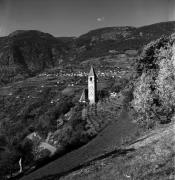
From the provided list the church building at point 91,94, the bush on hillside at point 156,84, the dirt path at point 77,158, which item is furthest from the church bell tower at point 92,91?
the bush on hillside at point 156,84

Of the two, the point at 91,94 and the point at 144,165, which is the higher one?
the point at 144,165

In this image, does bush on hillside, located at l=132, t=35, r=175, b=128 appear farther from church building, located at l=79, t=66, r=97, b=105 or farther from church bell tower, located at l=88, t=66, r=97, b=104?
Result: church building, located at l=79, t=66, r=97, b=105

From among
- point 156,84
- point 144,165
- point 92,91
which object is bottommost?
point 92,91

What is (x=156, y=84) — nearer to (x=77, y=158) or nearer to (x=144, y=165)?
(x=144, y=165)

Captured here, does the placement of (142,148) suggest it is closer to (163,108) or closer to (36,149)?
(163,108)

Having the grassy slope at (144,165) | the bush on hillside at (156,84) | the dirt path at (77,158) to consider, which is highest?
the bush on hillside at (156,84)

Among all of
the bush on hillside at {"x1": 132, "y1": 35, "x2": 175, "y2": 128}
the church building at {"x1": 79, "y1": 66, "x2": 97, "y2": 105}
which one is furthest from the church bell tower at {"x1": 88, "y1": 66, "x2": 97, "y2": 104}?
the bush on hillside at {"x1": 132, "y1": 35, "x2": 175, "y2": 128}

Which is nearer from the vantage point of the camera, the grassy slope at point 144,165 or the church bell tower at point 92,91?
the grassy slope at point 144,165

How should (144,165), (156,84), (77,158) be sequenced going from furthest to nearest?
1. (77,158)
2. (156,84)
3. (144,165)

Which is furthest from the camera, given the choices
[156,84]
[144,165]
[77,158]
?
[77,158]

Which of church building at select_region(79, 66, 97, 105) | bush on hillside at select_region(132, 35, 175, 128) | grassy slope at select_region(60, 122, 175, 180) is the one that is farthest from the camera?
church building at select_region(79, 66, 97, 105)

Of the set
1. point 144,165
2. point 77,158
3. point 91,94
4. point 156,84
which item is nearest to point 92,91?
point 91,94

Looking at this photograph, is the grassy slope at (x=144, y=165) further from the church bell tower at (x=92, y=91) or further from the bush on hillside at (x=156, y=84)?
the church bell tower at (x=92, y=91)
